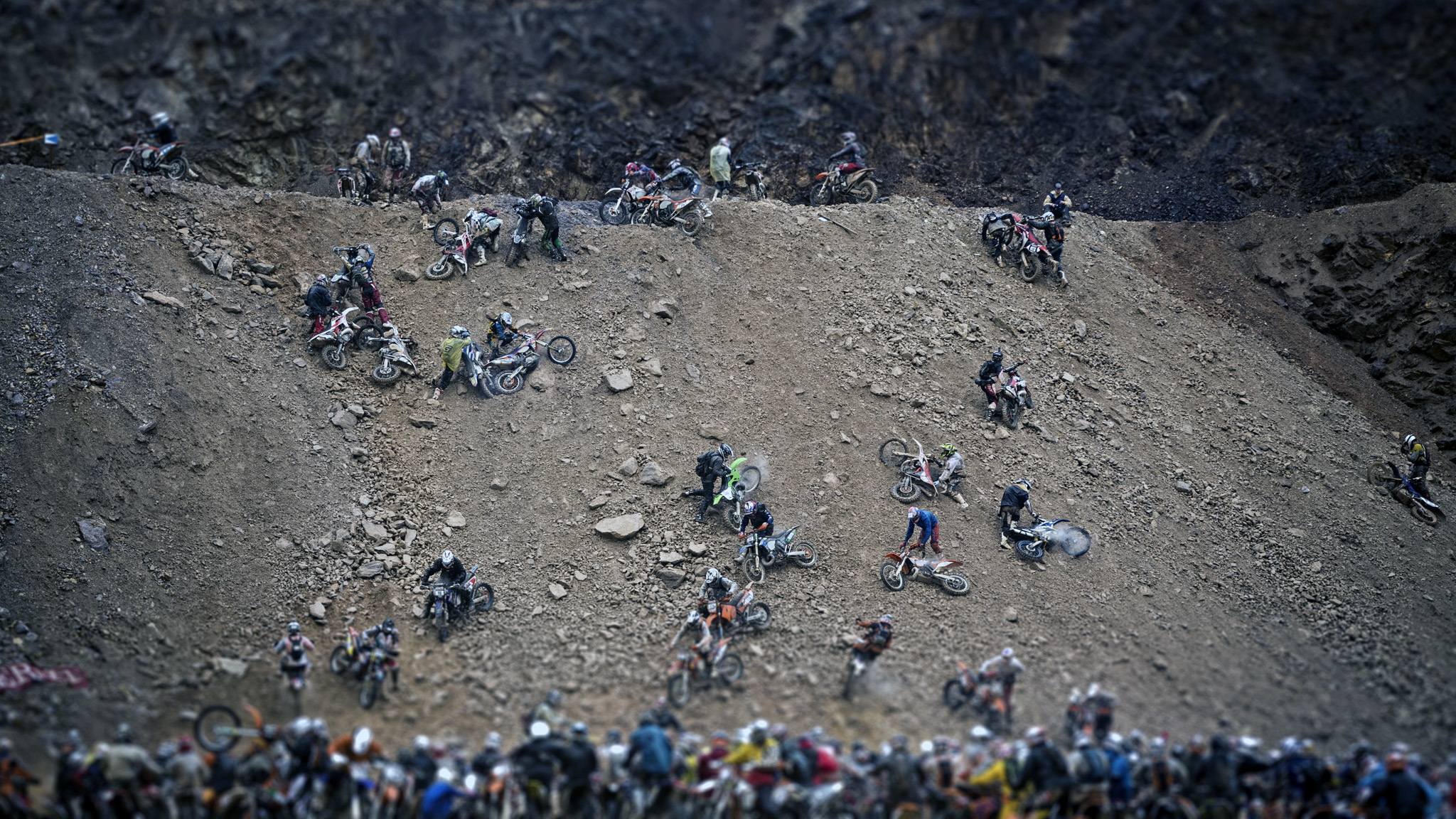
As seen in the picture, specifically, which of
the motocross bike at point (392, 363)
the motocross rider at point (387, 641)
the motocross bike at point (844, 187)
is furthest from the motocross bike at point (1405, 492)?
the motocross bike at point (392, 363)

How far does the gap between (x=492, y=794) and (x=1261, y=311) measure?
2422 centimetres

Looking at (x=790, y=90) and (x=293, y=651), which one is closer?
(x=293, y=651)

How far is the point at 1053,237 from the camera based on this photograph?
23688 mm

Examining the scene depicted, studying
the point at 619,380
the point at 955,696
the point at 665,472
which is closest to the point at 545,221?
the point at 619,380

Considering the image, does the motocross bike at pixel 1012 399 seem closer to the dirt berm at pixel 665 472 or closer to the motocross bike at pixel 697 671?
the dirt berm at pixel 665 472

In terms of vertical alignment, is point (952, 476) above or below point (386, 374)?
above

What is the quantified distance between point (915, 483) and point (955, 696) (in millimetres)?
5042

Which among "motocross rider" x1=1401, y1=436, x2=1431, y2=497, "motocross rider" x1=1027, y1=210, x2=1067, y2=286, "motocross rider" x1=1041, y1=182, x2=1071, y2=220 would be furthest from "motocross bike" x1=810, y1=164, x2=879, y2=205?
"motocross rider" x1=1401, y1=436, x2=1431, y2=497

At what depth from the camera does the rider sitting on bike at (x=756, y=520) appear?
16656mm

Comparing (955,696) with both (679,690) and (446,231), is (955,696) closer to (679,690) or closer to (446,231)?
(679,690)

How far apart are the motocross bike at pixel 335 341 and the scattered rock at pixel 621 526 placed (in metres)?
7.45

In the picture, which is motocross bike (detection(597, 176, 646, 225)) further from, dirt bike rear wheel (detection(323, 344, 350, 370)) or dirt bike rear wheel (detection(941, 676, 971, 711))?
dirt bike rear wheel (detection(941, 676, 971, 711))

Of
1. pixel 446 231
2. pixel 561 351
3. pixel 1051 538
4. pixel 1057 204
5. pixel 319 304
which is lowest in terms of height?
pixel 1051 538

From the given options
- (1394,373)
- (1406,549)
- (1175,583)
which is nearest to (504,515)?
(1175,583)
